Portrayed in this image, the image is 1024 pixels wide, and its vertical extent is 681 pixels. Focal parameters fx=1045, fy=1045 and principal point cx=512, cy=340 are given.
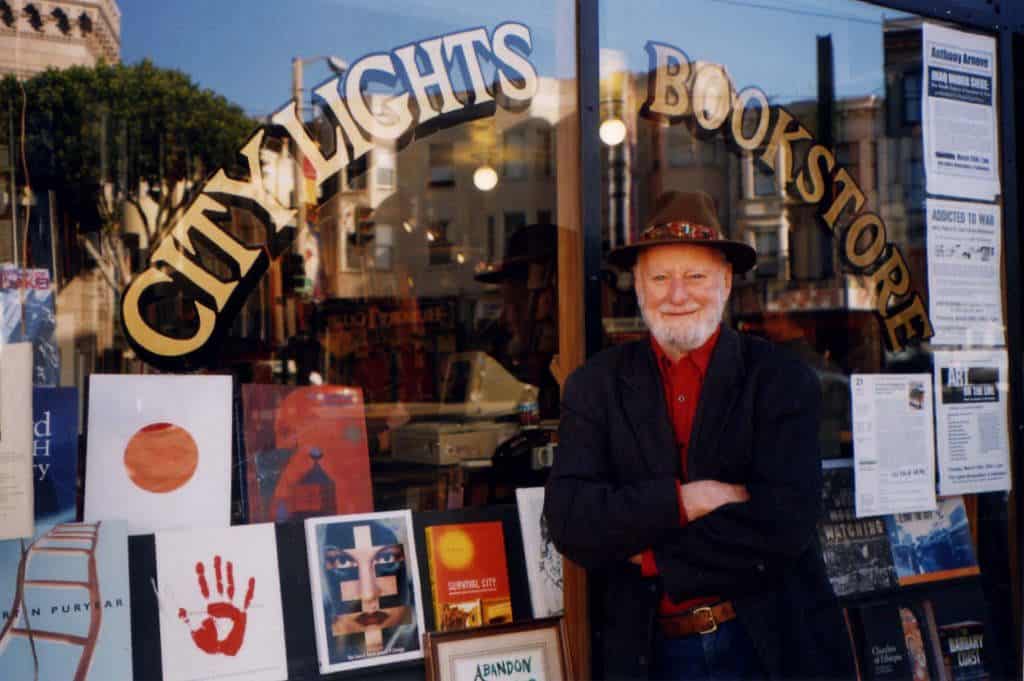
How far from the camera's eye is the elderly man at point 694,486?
2.61m

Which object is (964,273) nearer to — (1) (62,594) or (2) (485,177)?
(1) (62,594)

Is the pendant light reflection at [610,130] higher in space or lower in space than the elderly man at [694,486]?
higher

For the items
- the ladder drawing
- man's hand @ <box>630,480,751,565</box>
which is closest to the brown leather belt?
man's hand @ <box>630,480,751,565</box>

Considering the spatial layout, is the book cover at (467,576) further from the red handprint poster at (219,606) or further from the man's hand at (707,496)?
the man's hand at (707,496)

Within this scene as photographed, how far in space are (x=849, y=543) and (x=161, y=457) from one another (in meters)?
2.36

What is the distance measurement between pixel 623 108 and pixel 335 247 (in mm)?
2779

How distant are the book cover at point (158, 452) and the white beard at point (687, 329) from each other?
4.20 ft

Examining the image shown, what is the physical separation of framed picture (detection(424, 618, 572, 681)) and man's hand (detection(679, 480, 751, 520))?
78 cm

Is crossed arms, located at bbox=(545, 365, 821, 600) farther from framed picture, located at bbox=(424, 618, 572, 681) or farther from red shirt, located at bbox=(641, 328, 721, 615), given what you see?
framed picture, located at bbox=(424, 618, 572, 681)

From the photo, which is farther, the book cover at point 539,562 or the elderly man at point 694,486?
the book cover at point 539,562

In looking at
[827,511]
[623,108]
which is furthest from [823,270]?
[827,511]

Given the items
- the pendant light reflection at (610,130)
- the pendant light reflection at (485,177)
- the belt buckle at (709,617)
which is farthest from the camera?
the pendant light reflection at (485,177)

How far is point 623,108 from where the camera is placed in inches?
178

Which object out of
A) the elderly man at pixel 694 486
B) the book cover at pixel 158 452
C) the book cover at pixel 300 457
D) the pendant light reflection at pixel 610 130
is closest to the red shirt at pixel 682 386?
the elderly man at pixel 694 486
